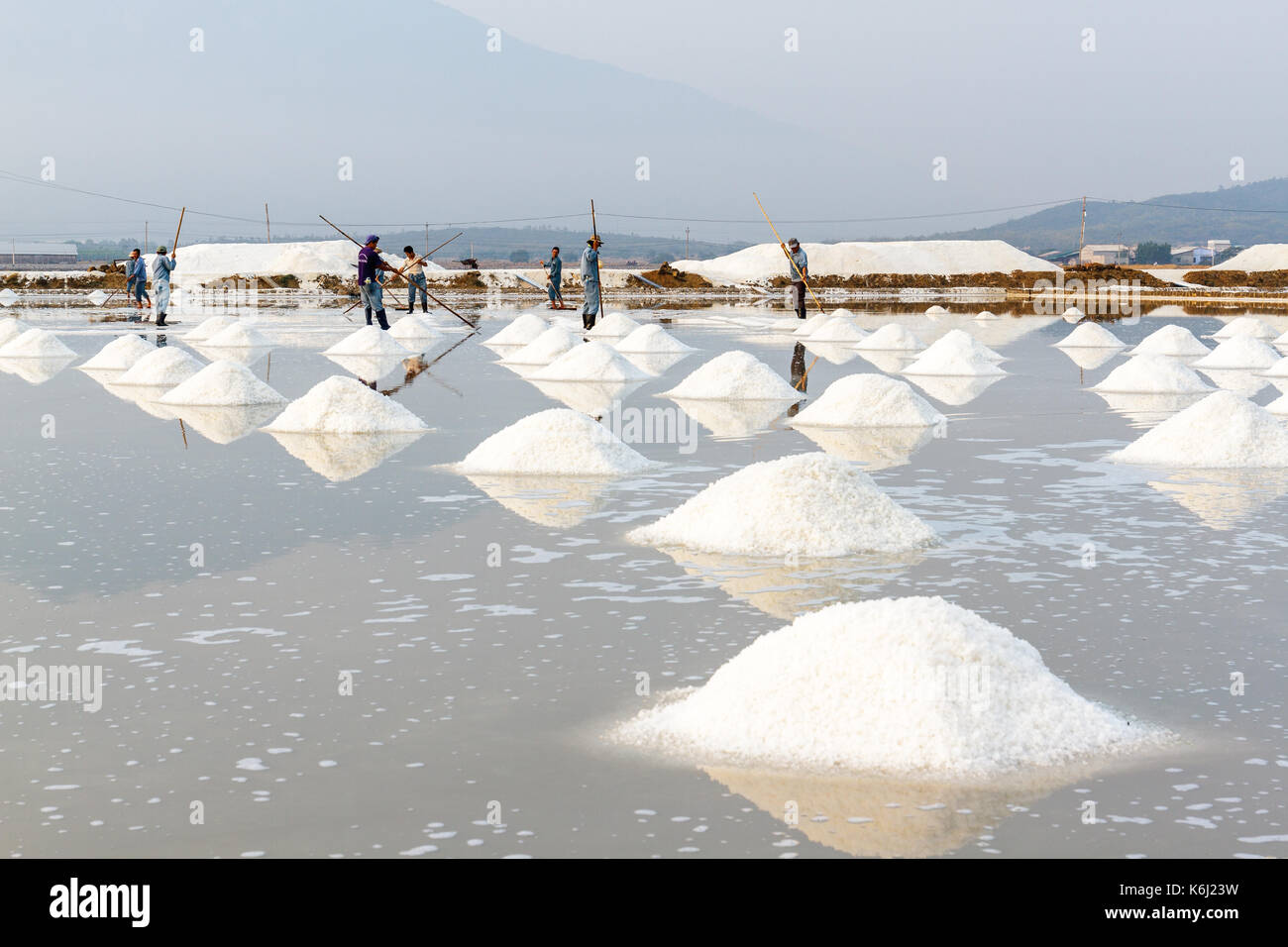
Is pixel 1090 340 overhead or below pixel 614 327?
below

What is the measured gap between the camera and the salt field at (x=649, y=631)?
3.25m

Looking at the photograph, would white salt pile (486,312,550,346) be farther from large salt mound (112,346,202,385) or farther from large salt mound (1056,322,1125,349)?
large salt mound (1056,322,1125,349)

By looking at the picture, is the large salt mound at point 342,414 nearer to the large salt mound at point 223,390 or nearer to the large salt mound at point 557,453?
the large salt mound at point 223,390

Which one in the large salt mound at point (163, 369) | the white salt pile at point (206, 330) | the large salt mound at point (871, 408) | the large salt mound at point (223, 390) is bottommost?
the large salt mound at point (871, 408)

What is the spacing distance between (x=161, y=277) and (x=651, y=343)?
7784mm

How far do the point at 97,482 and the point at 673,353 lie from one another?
32.1ft

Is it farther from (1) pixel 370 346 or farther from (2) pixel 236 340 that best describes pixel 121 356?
(2) pixel 236 340

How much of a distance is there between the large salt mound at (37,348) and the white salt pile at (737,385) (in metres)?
8.40

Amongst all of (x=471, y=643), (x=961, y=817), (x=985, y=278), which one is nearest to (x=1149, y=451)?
(x=471, y=643)

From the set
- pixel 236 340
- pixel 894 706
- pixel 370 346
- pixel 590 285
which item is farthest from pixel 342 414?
pixel 590 285

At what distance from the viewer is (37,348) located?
Result: 16891mm

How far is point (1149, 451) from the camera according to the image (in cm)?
864

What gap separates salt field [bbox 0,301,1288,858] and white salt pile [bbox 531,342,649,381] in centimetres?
264

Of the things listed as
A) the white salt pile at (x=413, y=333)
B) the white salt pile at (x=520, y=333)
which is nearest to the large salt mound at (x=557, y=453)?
the white salt pile at (x=520, y=333)
